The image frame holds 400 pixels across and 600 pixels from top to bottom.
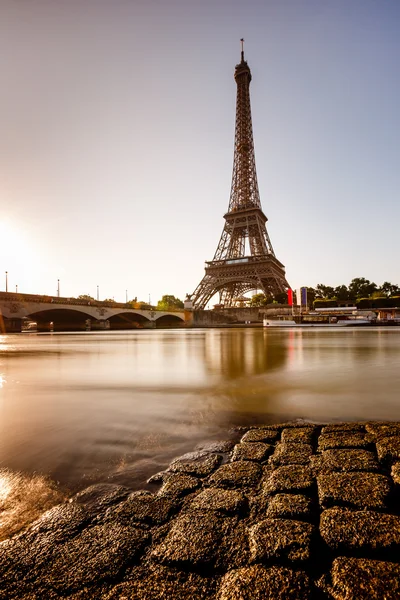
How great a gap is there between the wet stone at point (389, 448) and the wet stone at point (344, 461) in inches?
3.4

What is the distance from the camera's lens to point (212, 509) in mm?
2162

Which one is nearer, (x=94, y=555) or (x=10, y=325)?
(x=94, y=555)

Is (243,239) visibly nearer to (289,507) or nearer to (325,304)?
(325,304)

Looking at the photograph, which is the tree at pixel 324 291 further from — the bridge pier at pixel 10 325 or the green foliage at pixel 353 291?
the bridge pier at pixel 10 325

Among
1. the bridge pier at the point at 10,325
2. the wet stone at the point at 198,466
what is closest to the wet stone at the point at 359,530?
the wet stone at the point at 198,466

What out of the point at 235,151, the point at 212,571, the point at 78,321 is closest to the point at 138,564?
the point at 212,571

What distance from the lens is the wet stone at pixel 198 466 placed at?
111 inches

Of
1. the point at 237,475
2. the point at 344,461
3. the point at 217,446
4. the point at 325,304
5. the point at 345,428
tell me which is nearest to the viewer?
the point at 237,475

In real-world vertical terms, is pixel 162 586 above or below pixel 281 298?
below

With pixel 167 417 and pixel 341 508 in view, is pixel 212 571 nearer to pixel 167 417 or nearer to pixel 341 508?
pixel 341 508

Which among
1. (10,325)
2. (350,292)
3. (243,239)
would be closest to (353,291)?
(350,292)

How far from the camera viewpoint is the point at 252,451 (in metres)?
3.18

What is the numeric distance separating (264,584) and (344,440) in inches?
84.9

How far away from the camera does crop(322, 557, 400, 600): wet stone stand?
140cm
